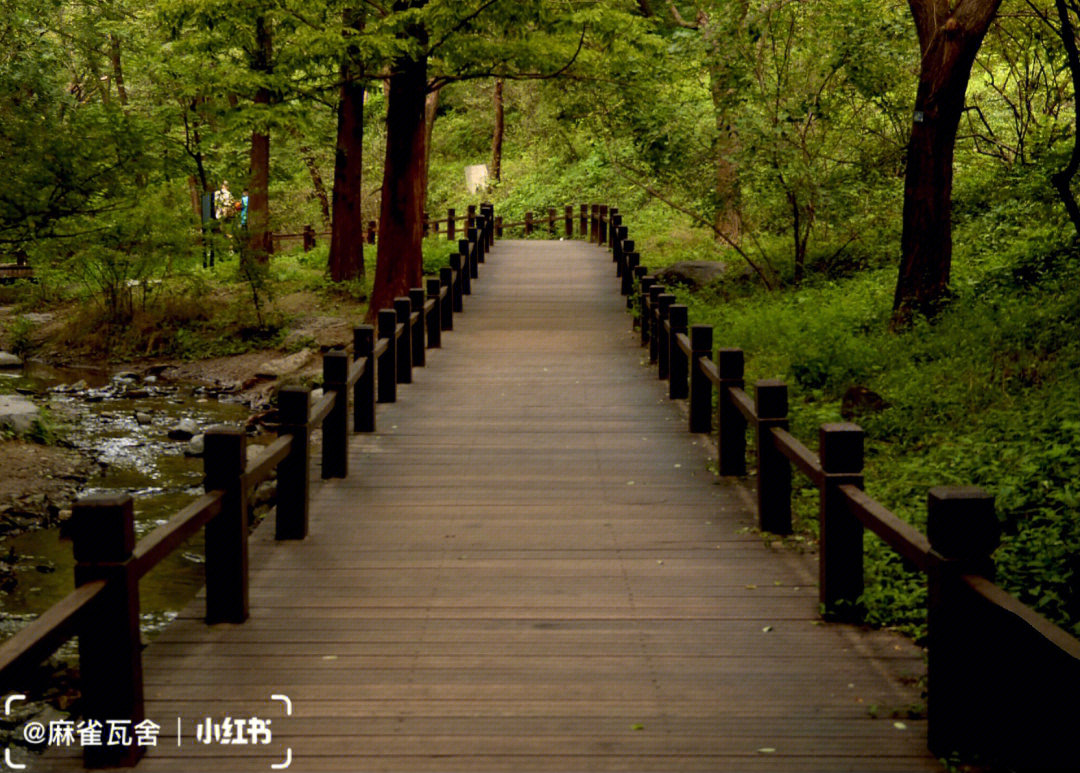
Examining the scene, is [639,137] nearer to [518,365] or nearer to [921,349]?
[518,365]

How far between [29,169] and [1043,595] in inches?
515

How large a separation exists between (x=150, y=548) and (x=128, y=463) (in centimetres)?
1120

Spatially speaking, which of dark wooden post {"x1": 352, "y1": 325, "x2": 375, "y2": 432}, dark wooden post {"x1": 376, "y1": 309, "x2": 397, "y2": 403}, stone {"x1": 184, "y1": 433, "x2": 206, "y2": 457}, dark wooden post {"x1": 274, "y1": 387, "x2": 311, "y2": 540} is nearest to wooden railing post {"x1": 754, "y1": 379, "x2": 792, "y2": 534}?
dark wooden post {"x1": 274, "y1": 387, "x2": 311, "y2": 540}

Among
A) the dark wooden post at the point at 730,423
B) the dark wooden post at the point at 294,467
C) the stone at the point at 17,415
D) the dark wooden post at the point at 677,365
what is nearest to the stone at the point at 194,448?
the stone at the point at 17,415

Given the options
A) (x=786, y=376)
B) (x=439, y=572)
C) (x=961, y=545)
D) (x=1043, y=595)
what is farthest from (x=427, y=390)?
(x=961, y=545)

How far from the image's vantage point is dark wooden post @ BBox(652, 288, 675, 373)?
12984 millimetres

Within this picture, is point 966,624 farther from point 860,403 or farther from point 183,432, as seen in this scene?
point 183,432

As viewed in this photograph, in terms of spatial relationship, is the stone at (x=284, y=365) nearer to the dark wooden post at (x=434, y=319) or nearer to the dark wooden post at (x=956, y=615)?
the dark wooden post at (x=434, y=319)

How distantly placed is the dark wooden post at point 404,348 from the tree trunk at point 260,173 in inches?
304

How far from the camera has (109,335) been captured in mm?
23562

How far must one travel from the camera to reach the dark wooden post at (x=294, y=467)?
7203 mm

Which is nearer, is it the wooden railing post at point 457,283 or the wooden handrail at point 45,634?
the wooden handrail at point 45,634

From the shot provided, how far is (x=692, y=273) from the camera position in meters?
21.2

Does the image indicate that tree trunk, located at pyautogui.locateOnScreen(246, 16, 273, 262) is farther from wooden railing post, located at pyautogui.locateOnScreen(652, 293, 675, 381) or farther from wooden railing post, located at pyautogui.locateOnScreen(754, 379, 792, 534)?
wooden railing post, located at pyautogui.locateOnScreen(754, 379, 792, 534)
